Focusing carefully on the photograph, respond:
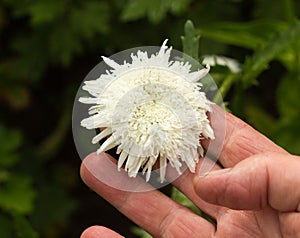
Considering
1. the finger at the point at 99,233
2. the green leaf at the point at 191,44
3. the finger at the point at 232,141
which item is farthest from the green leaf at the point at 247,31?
the finger at the point at 99,233

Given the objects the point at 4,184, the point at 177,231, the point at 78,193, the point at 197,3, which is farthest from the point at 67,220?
the point at 177,231

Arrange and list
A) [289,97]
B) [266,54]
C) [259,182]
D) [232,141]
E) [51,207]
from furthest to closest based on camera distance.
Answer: [51,207]
[289,97]
[266,54]
[232,141]
[259,182]

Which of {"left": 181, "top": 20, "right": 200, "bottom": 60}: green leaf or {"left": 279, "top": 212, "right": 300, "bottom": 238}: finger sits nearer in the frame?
{"left": 279, "top": 212, "right": 300, "bottom": 238}: finger

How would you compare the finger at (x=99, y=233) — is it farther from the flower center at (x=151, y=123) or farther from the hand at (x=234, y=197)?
the flower center at (x=151, y=123)

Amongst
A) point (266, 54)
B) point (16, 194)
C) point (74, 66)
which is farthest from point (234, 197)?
point (74, 66)

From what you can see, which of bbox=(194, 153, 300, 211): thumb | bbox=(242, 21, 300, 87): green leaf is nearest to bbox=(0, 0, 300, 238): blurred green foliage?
bbox=(242, 21, 300, 87): green leaf

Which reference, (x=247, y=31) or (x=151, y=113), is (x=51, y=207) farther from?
(x=151, y=113)

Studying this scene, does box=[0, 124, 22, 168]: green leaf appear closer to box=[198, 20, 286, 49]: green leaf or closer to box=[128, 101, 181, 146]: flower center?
box=[198, 20, 286, 49]: green leaf
